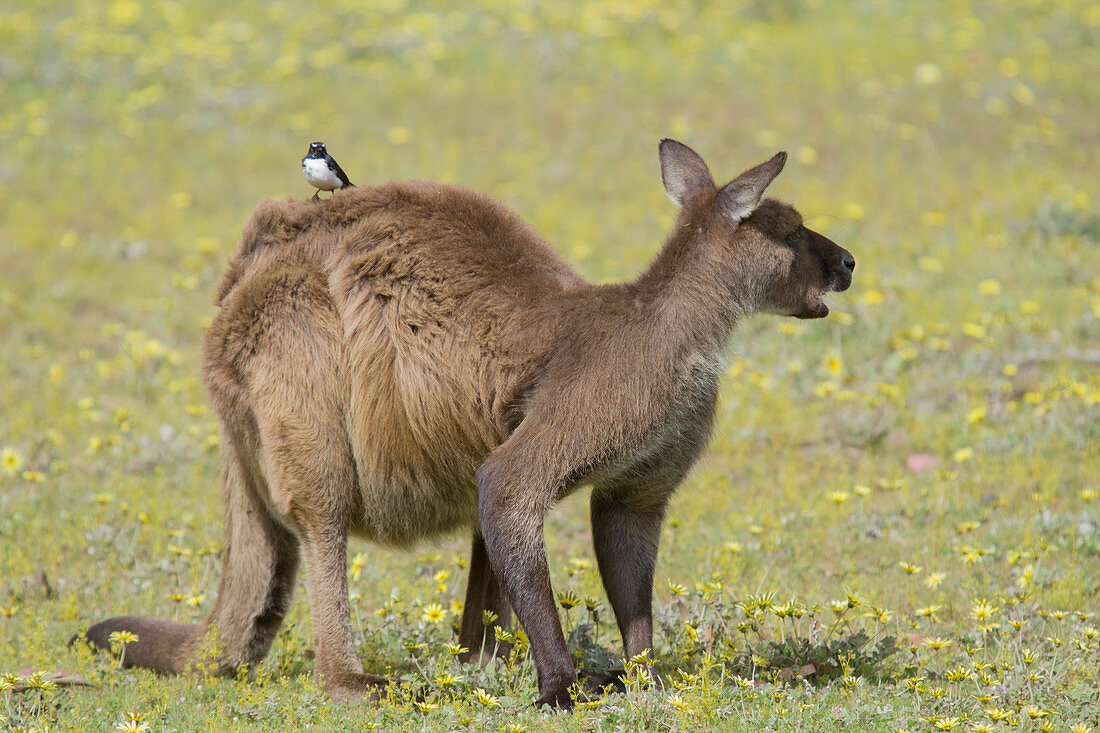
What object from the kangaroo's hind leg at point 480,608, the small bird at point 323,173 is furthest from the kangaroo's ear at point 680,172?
the kangaroo's hind leg at point 480,608

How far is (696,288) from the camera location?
435 cm

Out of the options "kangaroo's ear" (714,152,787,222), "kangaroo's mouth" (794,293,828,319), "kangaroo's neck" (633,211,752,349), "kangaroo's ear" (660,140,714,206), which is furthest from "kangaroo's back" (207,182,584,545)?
"kangaroo's mouth" (794,293,828,319)

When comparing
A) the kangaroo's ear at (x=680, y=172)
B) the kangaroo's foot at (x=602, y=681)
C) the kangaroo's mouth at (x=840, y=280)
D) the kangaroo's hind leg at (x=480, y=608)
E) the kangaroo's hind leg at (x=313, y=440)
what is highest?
the kangaroo's ear at (x=680, y=172)

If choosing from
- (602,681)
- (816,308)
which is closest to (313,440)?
(602,681)

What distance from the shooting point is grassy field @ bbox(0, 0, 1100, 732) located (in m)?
4.58

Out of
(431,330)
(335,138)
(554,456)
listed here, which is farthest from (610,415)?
(335,138)

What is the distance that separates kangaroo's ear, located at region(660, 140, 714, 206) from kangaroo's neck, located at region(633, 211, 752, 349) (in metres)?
0.29

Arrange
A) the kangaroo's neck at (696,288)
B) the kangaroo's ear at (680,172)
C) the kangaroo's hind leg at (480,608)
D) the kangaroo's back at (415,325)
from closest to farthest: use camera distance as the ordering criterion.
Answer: the kangaroo's neck at (696,288), the kangaroo's back at (415,325), the kangaroo's ear at (680,172), the kangaroo's hind leg at (480,608)

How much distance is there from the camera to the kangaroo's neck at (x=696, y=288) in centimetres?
431

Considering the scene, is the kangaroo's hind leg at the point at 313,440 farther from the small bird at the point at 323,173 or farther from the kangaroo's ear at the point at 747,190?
the kangaroo's ear at the point at 747,190

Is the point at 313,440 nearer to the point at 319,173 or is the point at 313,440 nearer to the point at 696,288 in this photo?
the point at 319,173

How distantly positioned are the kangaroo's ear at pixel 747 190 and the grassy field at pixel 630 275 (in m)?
0.61

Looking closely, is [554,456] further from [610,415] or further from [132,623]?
[132,623]

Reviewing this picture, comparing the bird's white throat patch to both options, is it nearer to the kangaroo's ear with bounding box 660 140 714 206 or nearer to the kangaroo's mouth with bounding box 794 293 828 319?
the kangaroo's ear with bounding box 660 140 714 206
